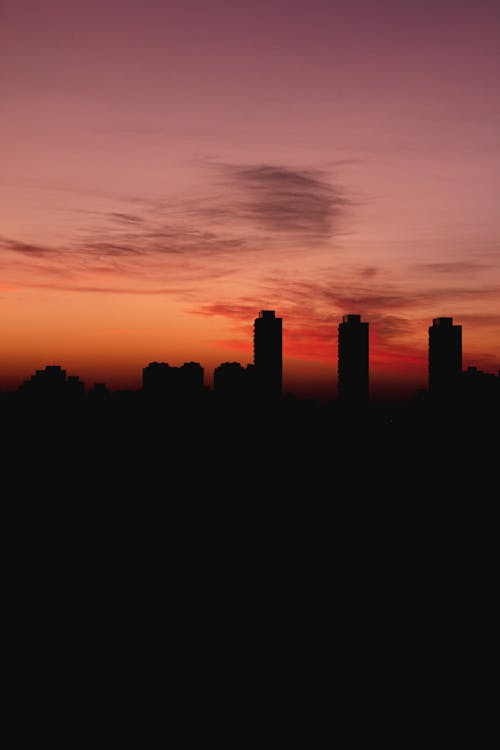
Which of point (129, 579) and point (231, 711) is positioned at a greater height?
point (129, 579)

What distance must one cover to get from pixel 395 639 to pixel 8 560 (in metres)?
46.8

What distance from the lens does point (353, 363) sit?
115312 millimetres

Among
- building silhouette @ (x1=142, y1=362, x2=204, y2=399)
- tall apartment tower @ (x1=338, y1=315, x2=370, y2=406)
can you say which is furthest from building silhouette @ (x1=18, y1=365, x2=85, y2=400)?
tall apartment tower @ (x1=338, y1=315, x2=370, y2=406)

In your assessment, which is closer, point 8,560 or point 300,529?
point 8,560

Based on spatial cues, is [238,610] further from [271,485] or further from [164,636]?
[271,485]

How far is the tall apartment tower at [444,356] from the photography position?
122 m

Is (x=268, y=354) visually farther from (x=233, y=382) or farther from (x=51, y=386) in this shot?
(x=51, y=386)

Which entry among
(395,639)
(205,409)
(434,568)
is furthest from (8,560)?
(434,568)

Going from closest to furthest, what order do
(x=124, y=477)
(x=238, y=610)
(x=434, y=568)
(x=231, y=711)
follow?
(x=231, y=711) → (x=238, y=610) → (x=434, y=568) → (x=124, y=477)

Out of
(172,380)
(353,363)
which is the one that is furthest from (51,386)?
(353,363)

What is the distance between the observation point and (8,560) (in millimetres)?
98562

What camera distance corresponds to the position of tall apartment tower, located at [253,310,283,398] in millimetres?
115312

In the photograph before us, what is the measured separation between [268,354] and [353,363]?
12.2m

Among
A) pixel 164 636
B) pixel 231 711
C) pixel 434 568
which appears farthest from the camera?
pixel 434 568
